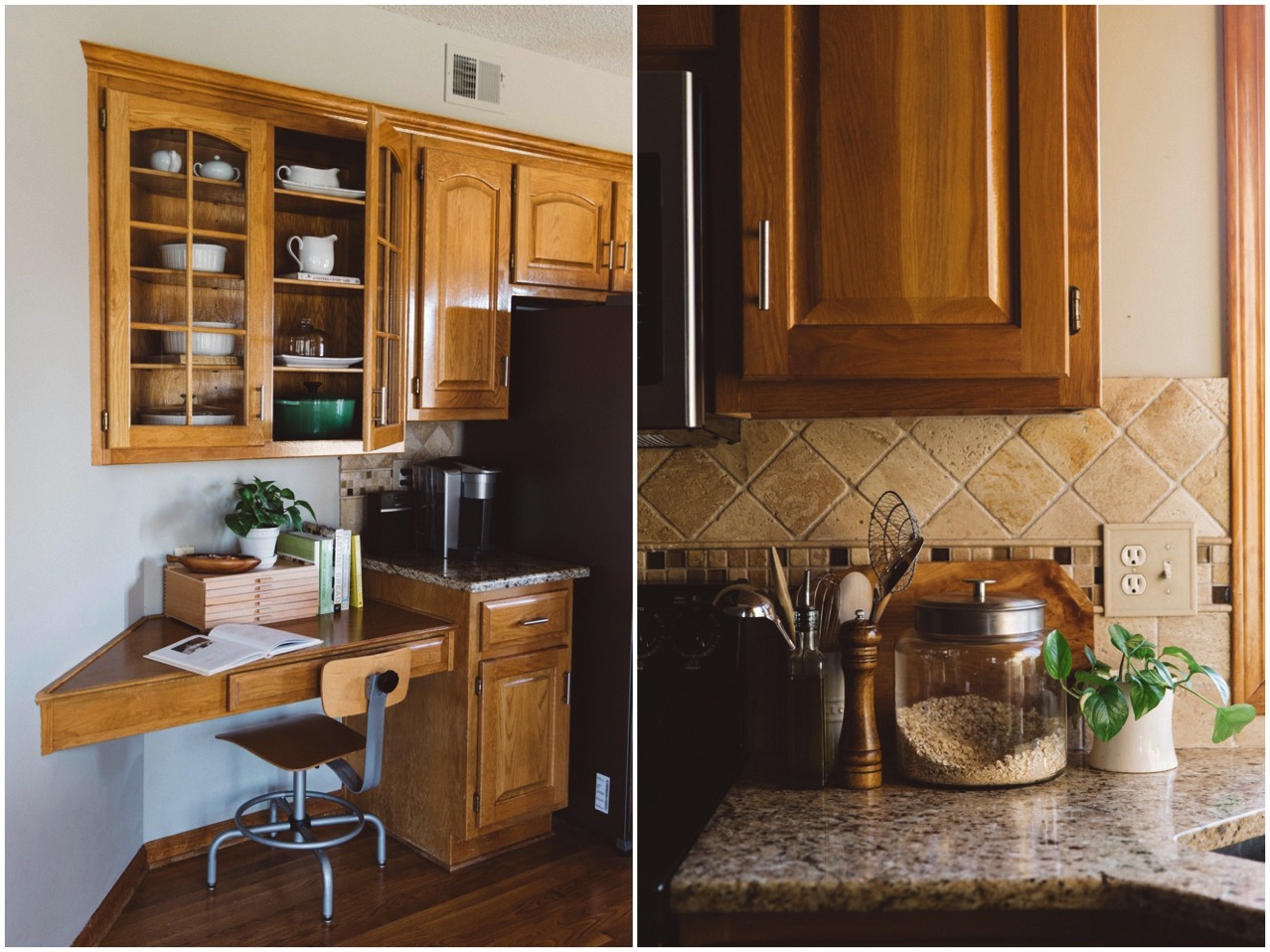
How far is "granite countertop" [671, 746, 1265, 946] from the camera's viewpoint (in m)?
1.05

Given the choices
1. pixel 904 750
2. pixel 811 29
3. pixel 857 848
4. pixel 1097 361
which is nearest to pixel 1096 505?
pixel 1097 361

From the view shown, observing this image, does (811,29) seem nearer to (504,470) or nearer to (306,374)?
(306,374)

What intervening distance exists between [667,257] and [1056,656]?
767 millimetres

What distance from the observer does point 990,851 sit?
1125 mm

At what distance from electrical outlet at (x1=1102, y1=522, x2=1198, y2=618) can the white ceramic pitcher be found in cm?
184

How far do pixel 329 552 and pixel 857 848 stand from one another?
1.73 meters

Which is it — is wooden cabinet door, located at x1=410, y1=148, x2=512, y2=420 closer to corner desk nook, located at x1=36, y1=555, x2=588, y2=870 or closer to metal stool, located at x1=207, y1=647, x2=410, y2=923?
corner desk nook, located at x1=36, y1=555, x2=588, y2=870

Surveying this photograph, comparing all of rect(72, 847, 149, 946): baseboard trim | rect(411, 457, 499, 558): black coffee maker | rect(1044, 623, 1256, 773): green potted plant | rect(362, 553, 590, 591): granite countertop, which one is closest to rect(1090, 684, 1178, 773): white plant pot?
rect(1044, 623, 1256, 773): green potted plant

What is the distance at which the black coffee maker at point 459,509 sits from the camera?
2.69 metres

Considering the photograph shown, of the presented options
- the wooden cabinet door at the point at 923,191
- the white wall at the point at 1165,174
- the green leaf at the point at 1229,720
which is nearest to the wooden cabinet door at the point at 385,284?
the wooden cabinet door at the point at 923,191

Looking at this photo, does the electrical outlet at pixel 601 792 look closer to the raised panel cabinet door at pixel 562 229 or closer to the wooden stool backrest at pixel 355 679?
the wooden stool backrest at pixel 355 679

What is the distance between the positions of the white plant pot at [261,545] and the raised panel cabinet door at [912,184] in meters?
1.67

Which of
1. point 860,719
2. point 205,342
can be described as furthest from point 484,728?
point 860,719

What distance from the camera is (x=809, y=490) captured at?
1.60m
